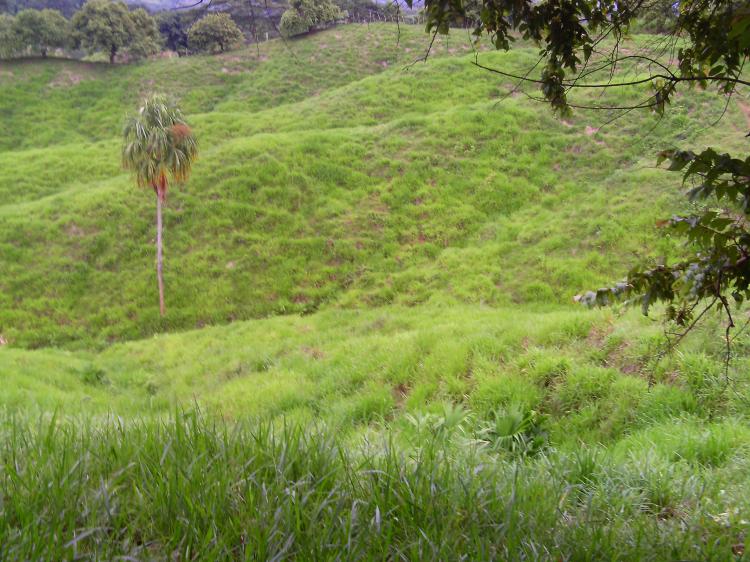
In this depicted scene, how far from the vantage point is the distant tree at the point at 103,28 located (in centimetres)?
4634

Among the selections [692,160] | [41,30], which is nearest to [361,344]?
[692,160]

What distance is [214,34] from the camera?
178 ft

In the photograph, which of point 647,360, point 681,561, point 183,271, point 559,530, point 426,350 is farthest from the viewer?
point 183,271

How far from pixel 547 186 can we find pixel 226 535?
69.2ft

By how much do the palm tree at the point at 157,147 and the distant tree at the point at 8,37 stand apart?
39.9 metres

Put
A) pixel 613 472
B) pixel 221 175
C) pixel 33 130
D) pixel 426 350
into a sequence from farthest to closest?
pixel 33 130
pixel 221 175
pixel 426 350
pixel 613 472

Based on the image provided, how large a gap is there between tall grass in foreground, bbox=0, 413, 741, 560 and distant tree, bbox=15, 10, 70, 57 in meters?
57.7

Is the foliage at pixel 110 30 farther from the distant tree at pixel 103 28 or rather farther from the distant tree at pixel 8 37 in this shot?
the distant tree at pixel 8 37

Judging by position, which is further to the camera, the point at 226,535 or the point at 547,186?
the point at 547,186

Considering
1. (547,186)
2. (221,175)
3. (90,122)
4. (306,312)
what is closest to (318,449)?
(306,312)

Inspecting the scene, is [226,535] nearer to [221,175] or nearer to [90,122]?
[221,175]

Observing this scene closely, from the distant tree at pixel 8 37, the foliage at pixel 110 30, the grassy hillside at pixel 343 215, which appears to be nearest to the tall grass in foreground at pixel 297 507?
the grassy hillside at pixel 343 215

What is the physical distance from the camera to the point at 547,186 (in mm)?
20922

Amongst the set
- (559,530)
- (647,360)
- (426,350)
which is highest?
(559,530)
